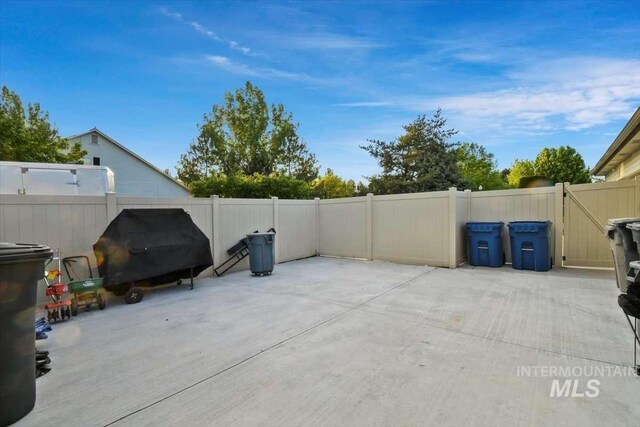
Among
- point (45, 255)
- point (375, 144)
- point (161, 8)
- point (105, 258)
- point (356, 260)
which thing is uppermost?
point (161, 8)

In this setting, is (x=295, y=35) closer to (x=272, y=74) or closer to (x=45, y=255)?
(x=272, y=74)

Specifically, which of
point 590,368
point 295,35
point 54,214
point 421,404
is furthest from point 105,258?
point 295,35

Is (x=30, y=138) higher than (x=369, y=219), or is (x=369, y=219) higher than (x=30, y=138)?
(x=30, y=138)

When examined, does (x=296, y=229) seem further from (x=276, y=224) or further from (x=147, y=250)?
(x=147, y=250)

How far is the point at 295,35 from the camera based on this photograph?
9320 mm

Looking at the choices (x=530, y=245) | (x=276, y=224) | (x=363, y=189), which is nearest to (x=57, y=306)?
(x=276, y=224)

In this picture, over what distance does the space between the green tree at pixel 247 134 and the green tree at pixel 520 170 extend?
94.9ft

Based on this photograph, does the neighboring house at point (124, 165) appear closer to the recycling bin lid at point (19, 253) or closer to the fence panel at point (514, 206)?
the recycling bin lid at point (19, 253)

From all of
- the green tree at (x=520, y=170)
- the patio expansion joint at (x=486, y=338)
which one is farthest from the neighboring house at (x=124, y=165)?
the green tree at (x=520, y=170)

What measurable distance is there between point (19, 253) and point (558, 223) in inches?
365

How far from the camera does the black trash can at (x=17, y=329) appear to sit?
1.99 metres

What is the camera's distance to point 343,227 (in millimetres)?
9883

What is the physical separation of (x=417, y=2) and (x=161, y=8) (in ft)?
22.0

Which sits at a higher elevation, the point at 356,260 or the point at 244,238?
the point at 244,238
